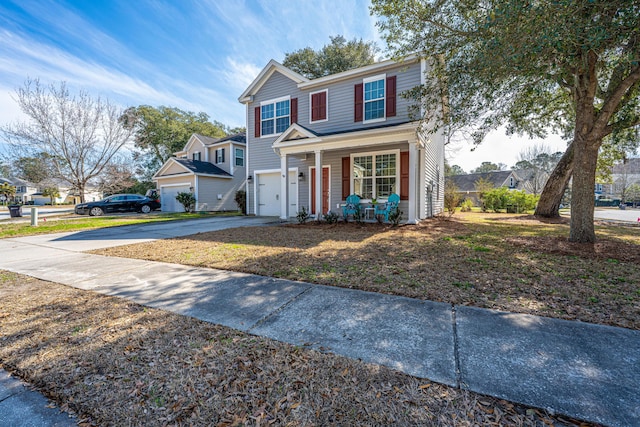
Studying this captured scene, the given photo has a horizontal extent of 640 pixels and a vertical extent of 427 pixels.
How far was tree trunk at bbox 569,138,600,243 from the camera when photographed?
583 centimetres

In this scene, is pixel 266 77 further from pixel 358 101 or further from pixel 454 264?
pixel 454 264

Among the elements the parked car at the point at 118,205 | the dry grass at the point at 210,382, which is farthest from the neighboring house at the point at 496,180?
the dry grass at the point at 210,382

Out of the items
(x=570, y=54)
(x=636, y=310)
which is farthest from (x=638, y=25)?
(x=636, y=310)

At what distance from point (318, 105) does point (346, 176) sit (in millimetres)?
3680

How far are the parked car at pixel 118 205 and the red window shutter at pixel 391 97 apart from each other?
17062mm

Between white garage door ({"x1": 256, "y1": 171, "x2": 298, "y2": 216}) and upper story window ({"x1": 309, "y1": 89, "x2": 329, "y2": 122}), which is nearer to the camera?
upper story window ({"x1": 309, "y1": 89, "x2": 329, "y2": 122})

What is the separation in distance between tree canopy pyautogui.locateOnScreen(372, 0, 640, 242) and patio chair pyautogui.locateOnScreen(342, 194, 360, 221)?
3937mm

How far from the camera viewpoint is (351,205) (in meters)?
10.2

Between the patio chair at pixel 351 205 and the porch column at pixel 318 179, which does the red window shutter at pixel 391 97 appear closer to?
the porch column at pixel 318 179

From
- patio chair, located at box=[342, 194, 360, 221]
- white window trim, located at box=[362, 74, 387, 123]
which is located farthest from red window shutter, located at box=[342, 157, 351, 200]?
white window trim, located at box=[362, 74, 387, 123]

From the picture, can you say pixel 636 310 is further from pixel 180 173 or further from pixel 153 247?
pixel 180 173

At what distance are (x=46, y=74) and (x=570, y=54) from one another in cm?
2552

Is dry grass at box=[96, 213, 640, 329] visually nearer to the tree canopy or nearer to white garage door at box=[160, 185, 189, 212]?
the tree canopy

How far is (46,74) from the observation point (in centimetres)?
1698
